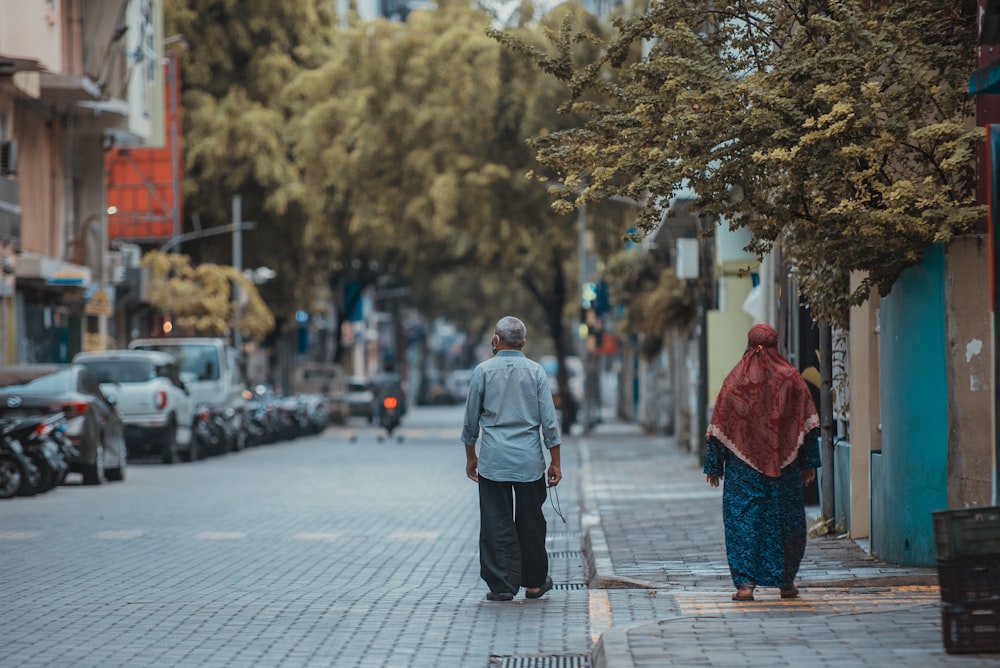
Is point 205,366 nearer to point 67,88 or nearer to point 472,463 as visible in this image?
point 67,88

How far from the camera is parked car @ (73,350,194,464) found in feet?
103

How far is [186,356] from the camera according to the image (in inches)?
1489

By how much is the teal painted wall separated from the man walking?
2.28 m

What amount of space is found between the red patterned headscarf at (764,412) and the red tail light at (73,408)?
14.5m

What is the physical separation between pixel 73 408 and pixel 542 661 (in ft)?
52.6

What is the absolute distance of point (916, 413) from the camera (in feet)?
39.9

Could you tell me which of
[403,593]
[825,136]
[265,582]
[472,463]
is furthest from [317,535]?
[825,136]

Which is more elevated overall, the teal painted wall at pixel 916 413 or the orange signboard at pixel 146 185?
the orange signboard at pixel 146 185

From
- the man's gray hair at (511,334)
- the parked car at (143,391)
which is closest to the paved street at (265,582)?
the man's gray hair at (511,334)

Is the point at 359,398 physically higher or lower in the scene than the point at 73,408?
lower

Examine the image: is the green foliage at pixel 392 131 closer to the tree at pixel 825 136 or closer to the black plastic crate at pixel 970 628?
the tree at pixel 825 136

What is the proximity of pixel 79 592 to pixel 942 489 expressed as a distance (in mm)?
5617

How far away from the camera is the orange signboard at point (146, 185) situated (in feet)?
161

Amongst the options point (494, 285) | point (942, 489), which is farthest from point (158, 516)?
point (494, 285)
